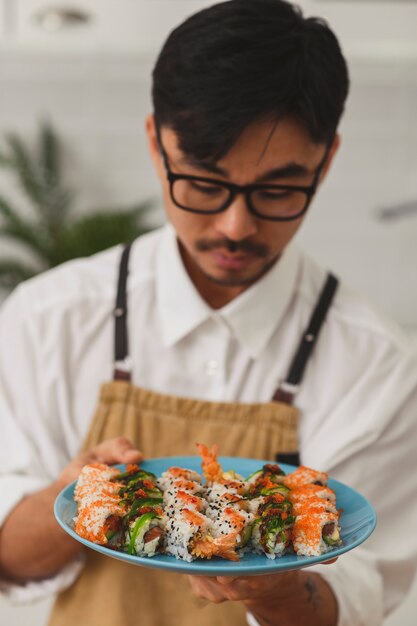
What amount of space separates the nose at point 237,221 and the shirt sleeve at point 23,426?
364mm

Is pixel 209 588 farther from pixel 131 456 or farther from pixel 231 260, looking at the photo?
pixel 231 260

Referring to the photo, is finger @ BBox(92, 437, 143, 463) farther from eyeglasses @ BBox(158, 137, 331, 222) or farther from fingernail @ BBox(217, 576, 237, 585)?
eyeglasses @ BBox(158, 137, 331, 222)

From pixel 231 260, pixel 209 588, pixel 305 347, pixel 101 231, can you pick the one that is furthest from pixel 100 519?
pixel 101 231

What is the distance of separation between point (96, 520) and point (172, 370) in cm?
47

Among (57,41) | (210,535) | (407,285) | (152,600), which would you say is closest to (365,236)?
(407,285)

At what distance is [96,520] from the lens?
729 millimetres

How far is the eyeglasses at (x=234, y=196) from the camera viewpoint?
998 mm

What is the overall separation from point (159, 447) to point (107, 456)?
0.20m

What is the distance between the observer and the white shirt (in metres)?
1.15

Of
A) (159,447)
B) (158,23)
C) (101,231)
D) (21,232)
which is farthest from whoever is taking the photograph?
(21,232)

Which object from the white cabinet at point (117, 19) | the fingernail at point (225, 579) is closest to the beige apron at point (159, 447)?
the fingernail at point (225, 579)

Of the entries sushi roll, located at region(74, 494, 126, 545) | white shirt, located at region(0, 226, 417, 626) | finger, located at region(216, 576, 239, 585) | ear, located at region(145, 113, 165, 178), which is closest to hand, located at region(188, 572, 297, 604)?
finger, located at region(216, 576, 239, 585)

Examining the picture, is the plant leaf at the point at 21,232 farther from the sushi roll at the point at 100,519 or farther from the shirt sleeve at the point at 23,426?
the sushi roll at the point at 100,519

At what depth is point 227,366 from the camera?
120 centimetres
